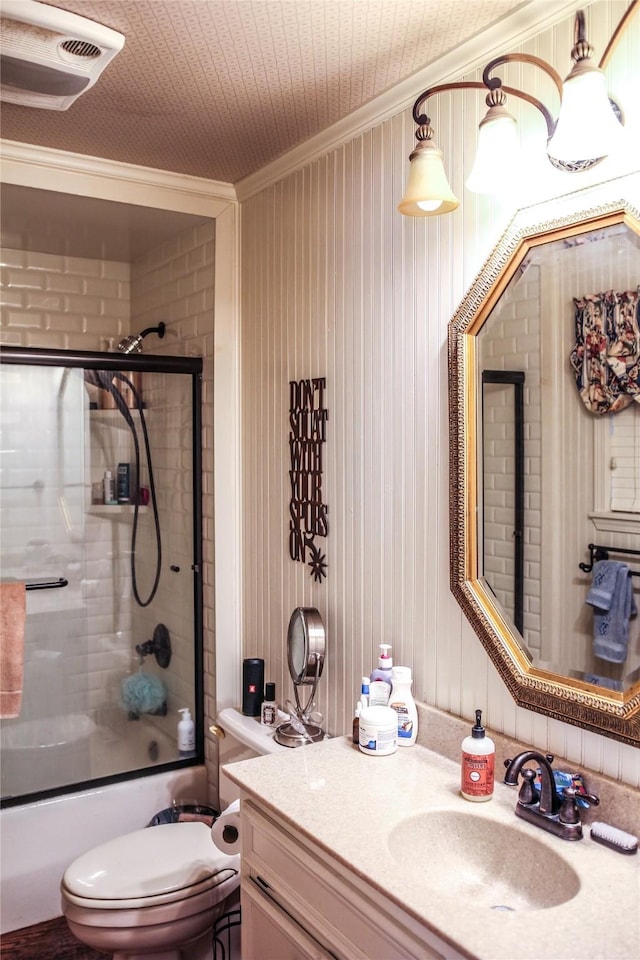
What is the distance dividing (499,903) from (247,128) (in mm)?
2058

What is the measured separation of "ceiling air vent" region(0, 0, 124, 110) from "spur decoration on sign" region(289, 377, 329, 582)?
1.00m

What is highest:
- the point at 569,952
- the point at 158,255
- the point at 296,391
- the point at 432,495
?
the point at 158,255

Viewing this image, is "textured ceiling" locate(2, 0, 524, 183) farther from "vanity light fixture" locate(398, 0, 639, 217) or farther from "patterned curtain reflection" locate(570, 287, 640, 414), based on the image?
"patterned curtain reflection" locate(570, 287, 640, 414)

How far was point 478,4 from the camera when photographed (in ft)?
5.25

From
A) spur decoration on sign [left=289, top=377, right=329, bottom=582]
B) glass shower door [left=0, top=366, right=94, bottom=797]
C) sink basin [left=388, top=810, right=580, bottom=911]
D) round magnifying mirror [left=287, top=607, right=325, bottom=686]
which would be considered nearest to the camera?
sink basin [left=388, top=810, right=580, bottom=911]

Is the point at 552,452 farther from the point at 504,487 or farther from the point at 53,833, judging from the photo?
the point at 53,833

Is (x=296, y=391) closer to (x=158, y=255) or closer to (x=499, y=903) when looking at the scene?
(x=158, y=255)

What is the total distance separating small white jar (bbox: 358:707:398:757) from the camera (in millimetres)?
1795

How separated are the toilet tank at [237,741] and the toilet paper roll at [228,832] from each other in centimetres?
31

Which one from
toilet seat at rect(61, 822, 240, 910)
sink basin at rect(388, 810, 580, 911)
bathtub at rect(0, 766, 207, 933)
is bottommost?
bathtub at rect(0, 766, 207, 933)

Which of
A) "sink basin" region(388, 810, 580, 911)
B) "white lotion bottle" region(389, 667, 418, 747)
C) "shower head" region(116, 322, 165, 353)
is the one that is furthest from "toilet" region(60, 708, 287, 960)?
"shower head" region(116, 322, 165, 353)

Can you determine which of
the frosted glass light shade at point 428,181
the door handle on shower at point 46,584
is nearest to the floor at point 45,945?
the door handle on shower at point 46,584

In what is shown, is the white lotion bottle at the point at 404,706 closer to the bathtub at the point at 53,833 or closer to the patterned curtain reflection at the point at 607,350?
the patterned curtain reflection at the point at 607,350

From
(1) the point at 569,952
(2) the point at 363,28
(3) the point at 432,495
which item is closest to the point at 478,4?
(2) the point at 363,28
